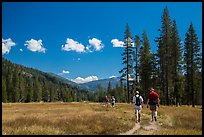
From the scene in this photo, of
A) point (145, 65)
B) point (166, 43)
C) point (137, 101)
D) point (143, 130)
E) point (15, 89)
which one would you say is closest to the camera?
point (143, 130)

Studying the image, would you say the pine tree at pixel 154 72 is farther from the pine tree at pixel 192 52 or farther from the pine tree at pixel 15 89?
the pine tree at pixel 15 89

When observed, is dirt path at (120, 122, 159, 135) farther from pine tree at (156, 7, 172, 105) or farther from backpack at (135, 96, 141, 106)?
pine tree at (156, 7, 172, 105)

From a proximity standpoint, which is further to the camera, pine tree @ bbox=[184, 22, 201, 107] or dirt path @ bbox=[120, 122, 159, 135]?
pine tree @ bbox=[184, 22, 201, 107]

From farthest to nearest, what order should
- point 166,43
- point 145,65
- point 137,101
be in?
point 145,65 < point 166,43 < point 137,101

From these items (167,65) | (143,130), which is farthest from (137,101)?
(167,65)

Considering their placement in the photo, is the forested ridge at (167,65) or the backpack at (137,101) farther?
the forested ridge at (167,65)

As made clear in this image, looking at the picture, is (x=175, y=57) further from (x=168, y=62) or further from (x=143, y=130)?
(x=143, y=130)

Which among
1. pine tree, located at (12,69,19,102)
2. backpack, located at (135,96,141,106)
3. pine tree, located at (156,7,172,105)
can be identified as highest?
pine tree, located at (156,7,172,105)

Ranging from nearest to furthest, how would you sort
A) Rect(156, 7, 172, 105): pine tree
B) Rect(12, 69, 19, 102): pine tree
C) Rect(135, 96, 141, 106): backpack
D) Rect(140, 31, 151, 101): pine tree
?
1. Rect(135, 96, 141, 106): backpack
2. Rect(156, 7, 172, 105): pine tree
3. Rect(140, 31, 151, 101): pine tree
4. Rect(12, 69, 19, 102): pine tree

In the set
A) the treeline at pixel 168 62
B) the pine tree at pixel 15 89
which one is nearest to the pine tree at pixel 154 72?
the treeline at pixel 168 62

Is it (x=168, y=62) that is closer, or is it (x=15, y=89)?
(x=168, y=62)

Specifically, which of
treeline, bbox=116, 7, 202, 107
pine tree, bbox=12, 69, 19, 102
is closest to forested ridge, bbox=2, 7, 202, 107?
treeline, bbox=116, 7, 202, 107

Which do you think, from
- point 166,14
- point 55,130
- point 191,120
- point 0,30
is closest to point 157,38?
point 166,14

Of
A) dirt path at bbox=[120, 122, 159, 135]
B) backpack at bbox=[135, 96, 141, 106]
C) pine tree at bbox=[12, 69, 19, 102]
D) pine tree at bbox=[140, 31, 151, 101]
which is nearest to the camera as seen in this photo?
dirt path at bbox=[120, 122, 159, 135]
